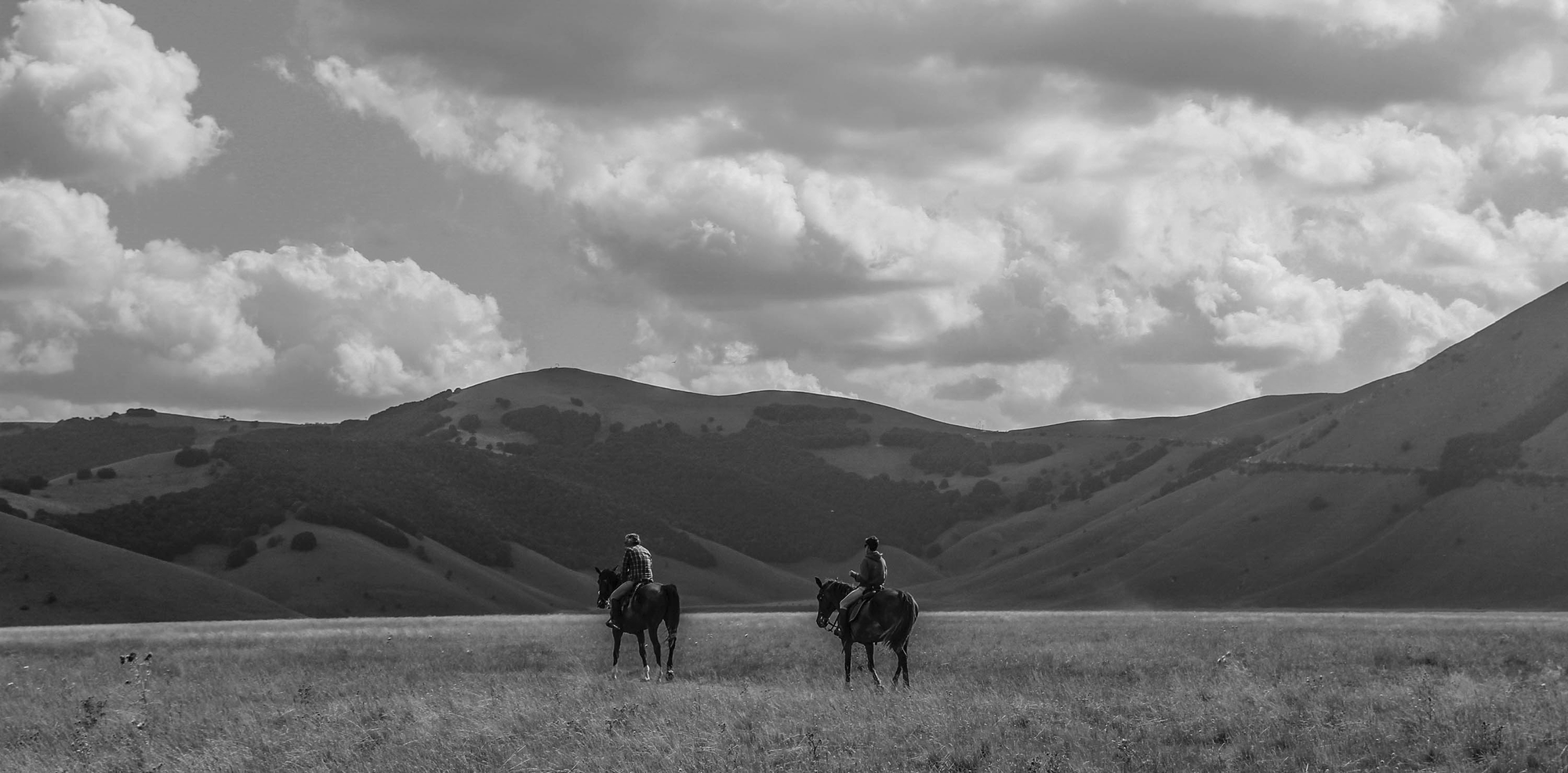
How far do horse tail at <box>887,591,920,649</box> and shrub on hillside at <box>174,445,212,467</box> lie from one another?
568ft

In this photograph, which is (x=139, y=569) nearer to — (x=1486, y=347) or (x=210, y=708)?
(x=210, y=708)

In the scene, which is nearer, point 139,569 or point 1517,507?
point 139,569

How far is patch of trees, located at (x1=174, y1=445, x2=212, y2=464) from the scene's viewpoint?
183 metres

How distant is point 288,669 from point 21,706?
770 cm

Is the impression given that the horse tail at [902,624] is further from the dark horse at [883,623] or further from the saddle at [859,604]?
the saddle at [859,604]

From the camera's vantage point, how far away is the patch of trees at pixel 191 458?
183 m

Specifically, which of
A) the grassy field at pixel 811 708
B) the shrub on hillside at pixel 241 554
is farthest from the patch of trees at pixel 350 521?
the grassy field at pixel 811 708

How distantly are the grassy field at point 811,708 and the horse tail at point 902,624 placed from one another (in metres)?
1.13

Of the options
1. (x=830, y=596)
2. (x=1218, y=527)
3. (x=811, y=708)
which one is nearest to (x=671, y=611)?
(x=830, y=596)

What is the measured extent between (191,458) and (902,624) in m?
175

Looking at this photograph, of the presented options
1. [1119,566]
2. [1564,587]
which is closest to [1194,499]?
[1119,566]

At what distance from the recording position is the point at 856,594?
28.6 meters

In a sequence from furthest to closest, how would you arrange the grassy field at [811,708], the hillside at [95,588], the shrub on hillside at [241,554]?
the shrub on hillside at [241,554], the hillside at [95,588], the grassy field at [811,708]

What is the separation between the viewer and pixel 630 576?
3306 cm
